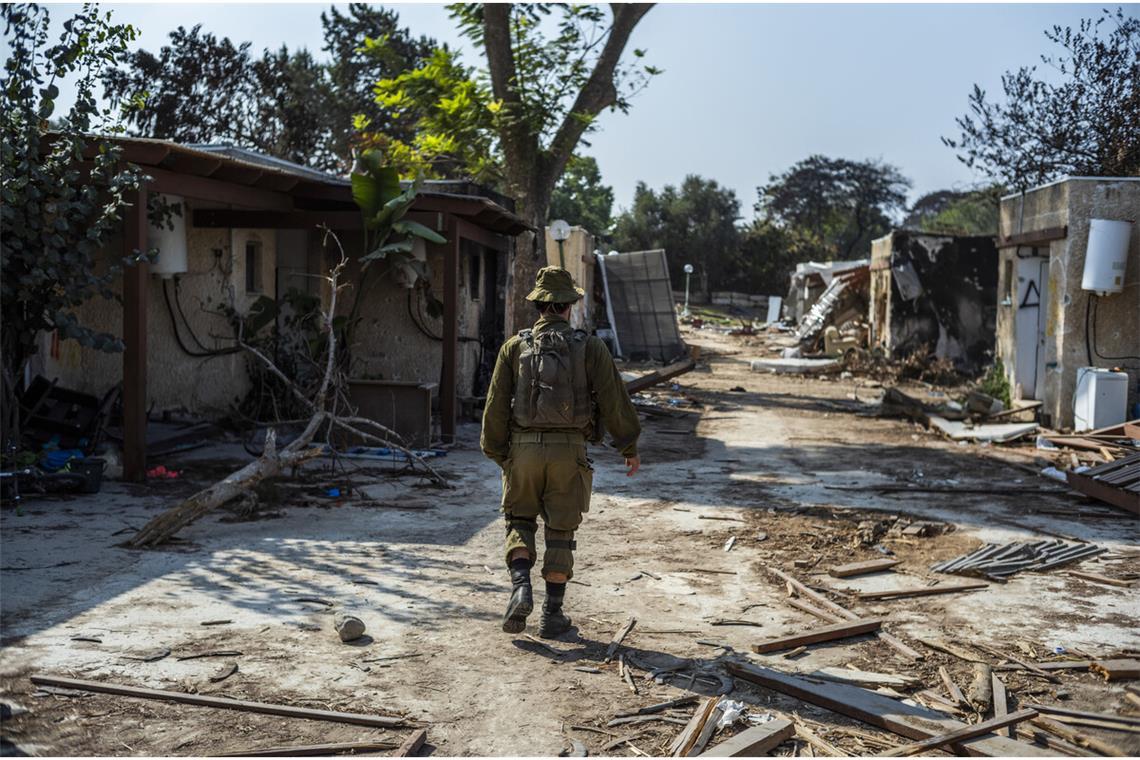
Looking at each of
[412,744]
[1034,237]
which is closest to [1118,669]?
[412,744]

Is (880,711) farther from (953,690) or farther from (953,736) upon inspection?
(953,690)

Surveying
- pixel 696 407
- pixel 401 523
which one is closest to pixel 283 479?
pixel 401 523

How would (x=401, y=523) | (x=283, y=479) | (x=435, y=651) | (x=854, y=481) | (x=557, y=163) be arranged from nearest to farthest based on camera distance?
(x=435, y=651) < (x=401, y=523) < (x=283, y=479) < (x=854, y=481) < (x=557, y=163)

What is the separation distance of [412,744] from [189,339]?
9976 mm

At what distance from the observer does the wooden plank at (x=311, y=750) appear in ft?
14.0

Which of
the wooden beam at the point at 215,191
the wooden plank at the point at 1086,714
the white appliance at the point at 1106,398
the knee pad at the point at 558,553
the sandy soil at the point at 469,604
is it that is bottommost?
the sandy soil at the point at 469,604

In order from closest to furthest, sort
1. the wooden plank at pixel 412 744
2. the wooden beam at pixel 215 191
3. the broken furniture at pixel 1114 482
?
1. the wooden plank at pixel 412 744
2. the broken furniture at pixel 1114 482
3. the wooden beam at pixel 215 191

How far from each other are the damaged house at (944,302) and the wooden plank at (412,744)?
22722 millimetres

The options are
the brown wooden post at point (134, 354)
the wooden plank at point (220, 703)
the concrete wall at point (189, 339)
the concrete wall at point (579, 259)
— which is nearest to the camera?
the wooden plank at point (220, 703)

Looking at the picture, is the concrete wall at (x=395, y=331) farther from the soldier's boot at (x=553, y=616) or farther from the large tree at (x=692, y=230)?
the large tree at (x=692, y=230)

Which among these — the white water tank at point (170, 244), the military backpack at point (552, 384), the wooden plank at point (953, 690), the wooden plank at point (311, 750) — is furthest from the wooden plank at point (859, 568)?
the white water tank at point (170, 244)

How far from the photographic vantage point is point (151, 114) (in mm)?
33344

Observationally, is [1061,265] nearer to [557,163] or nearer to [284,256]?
[557,163]

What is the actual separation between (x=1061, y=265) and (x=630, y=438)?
37.9ft
